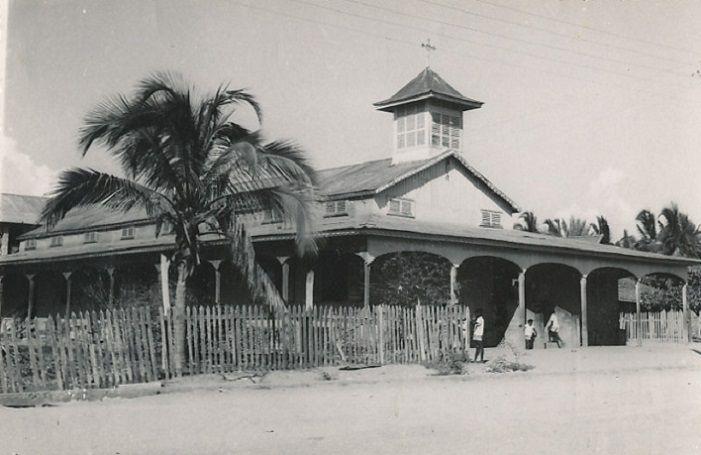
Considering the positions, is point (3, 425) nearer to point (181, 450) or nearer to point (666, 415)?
point (181, 450)

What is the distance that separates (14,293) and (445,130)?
20.5 metres

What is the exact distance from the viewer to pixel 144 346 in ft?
51.1

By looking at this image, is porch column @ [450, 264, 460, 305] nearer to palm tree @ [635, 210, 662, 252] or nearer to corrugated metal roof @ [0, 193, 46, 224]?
corrugated metal roof @ [0, 193, 46, 224]

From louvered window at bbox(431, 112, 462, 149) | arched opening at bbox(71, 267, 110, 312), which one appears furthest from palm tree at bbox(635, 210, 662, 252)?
arched opening at bbox(71, 267, 110, 312)

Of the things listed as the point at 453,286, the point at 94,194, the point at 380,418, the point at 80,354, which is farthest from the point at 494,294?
the point at 380,418

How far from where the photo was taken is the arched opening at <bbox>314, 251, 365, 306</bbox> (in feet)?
85.0

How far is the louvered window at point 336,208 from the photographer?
27.7 m

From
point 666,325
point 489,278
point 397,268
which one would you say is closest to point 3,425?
point 397,268

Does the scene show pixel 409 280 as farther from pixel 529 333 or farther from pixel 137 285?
pixel 137 285

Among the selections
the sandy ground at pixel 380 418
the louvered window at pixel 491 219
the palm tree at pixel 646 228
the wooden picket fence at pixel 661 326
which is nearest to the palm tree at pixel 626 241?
the palm tree at pixel 646 228

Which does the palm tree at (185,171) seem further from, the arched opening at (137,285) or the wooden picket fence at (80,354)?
the arched opening at (137,285)

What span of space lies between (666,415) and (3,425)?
861cm

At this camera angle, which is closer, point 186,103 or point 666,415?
point 666,415

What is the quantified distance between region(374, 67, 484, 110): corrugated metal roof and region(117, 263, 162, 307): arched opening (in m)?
10.5
